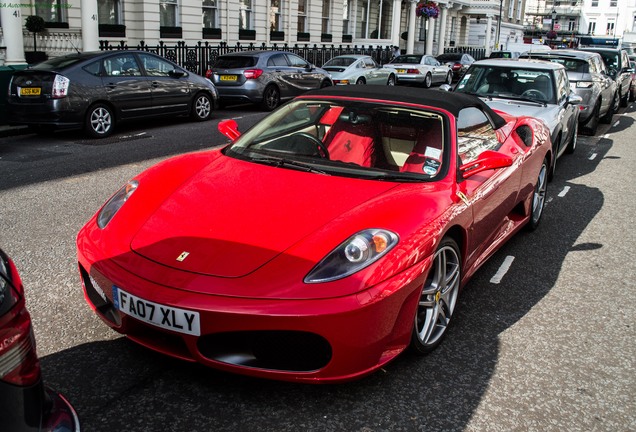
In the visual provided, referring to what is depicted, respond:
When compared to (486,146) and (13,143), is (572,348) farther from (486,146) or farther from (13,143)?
(13,143)

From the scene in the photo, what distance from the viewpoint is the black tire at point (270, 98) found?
52.3 feet

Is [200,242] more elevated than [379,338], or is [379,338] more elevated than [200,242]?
[200,242]

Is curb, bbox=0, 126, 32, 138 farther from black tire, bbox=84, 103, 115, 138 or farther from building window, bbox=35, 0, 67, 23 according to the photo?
building window, bbox=35, 0, 67, 23

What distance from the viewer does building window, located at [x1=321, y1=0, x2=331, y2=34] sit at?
1349 inches

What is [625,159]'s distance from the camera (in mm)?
10938

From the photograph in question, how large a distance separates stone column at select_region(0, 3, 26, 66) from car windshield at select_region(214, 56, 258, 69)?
17.0 ft

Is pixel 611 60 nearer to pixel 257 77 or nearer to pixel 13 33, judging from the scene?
pixel 257 77

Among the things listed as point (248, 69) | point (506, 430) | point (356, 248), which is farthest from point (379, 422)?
point (248, 69)

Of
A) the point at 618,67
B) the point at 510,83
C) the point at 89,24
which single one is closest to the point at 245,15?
the point at 89,24

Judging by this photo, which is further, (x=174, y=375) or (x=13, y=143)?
(x=13, y=143)

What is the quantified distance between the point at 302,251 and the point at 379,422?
86 centimetres

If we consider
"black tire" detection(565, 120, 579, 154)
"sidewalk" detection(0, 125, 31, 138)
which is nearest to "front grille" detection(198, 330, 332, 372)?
"black tire" detection(565, 120, 579, 154)

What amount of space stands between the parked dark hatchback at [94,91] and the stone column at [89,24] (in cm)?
693

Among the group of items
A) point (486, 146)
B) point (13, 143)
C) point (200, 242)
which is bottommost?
point (13, 143)
